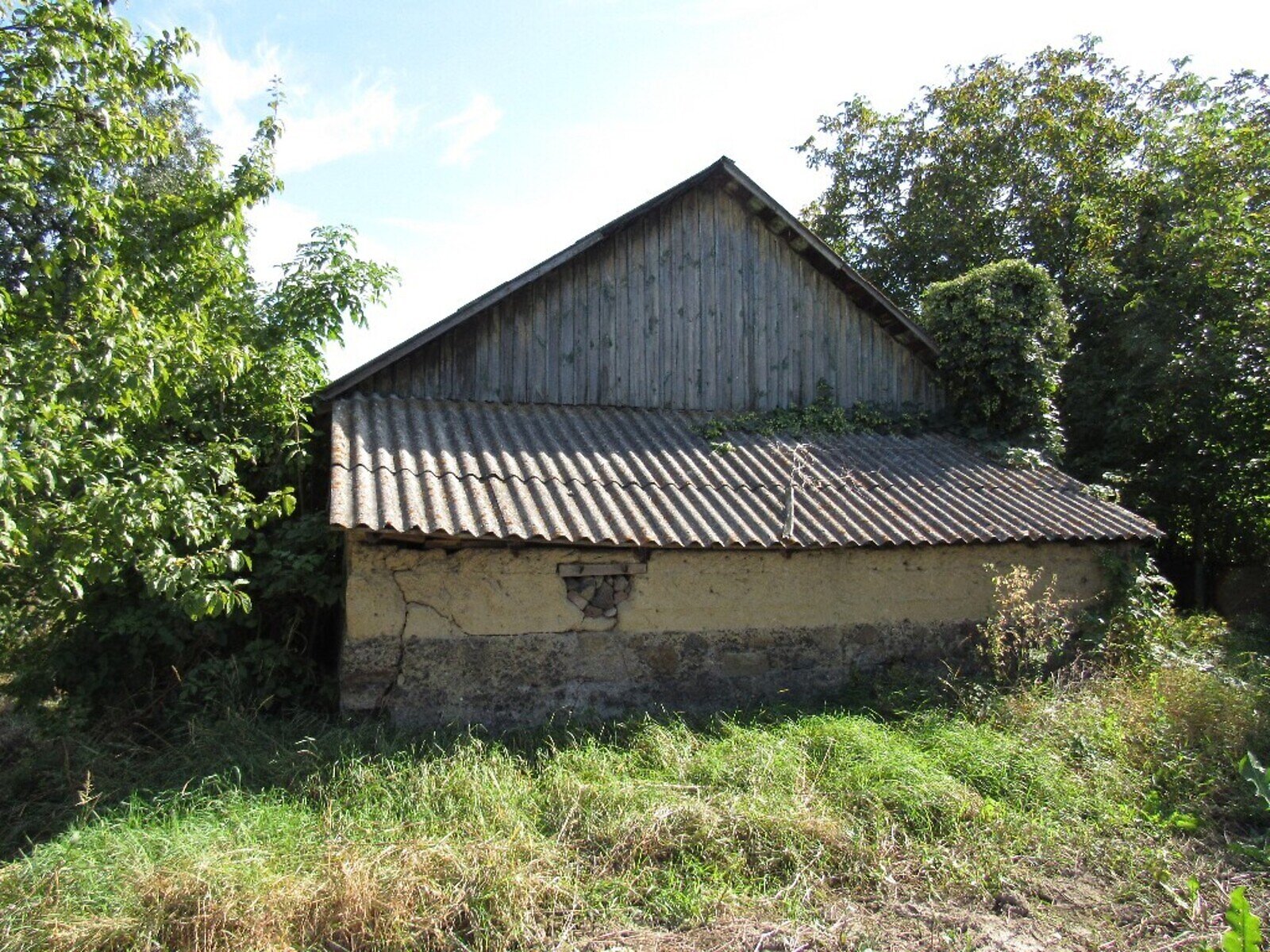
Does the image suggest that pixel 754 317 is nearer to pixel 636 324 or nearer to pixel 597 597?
pixel 636 324

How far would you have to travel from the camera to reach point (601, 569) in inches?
275

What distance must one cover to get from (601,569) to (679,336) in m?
3.75

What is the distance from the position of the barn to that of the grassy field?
0.69 meters

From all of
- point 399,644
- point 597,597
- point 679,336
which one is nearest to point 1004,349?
point 679,336

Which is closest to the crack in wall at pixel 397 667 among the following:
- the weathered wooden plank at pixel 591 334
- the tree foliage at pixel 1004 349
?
the weathered wooden plank at pixel 591 334

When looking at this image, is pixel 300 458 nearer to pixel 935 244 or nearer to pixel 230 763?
pixel 230 763

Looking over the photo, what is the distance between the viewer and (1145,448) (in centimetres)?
1309

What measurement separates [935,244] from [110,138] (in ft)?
49.2

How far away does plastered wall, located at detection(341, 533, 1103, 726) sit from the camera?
6438 mm

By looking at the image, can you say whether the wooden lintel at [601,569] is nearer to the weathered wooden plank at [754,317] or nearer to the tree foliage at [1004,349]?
the weathered wooden plank at [754,317]

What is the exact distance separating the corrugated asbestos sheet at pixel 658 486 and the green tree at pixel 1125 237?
170 inches

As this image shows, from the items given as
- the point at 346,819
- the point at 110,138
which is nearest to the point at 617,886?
the point at 346,819

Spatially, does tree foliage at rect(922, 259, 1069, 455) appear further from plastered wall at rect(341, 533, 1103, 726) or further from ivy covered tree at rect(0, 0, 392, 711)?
ivy covered tree at rect(0, 0, 392, 711)

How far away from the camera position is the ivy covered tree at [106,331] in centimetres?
465
